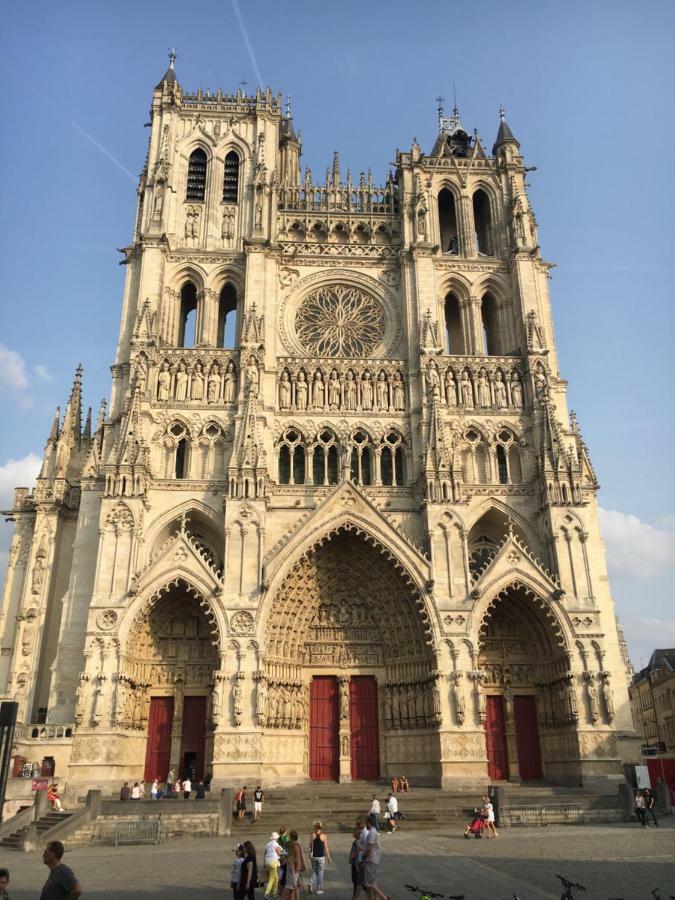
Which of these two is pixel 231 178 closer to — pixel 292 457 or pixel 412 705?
Result: pixel 292 457

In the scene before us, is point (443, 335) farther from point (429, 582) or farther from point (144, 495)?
point (144, 495)

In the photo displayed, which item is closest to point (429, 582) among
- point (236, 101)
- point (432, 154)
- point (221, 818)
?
point (221, 818)

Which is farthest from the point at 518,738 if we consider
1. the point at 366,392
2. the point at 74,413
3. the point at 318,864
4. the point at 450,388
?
the point at 74,413

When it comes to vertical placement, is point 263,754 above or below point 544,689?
below

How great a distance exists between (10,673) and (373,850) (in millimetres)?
21303

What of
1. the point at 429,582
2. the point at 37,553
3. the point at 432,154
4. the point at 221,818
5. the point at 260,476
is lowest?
the point at 221,818

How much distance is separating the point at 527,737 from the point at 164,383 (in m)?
19.3

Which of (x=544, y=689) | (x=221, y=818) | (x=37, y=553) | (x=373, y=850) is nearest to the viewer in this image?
(x=373, y=850)

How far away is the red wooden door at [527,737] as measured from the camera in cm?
2581

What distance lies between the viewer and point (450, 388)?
1179 inches

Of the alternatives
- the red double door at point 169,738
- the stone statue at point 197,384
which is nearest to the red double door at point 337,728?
the red double door at point 169,738

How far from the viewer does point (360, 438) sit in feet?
95.9

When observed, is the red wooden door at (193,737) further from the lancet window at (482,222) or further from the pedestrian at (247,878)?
the lancet window at (482,222)

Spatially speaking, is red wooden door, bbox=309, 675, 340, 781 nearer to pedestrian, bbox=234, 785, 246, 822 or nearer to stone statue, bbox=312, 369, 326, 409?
pedestrian, bbox=234, 785, 246, 822
